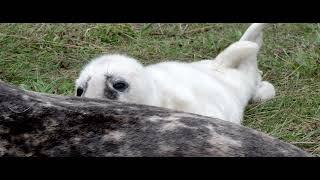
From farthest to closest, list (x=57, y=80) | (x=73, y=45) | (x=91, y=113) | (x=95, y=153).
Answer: (x=73, y=45) < (x=57, y=80) < (x=91, y=113) < (x=95, y=153)

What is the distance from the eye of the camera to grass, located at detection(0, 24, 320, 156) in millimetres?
5062

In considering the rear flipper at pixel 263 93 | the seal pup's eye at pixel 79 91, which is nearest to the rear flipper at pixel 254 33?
→ the rear flipper at pixel 263 93

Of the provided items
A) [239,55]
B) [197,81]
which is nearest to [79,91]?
[197,81]

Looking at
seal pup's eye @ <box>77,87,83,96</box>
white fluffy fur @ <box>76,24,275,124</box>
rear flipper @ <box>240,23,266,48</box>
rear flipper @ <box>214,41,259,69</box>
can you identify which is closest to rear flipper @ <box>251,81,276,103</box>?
white fluffy fur @ <box>76,24,275,124</box>

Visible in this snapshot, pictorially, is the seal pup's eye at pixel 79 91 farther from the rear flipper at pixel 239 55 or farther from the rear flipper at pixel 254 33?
the rear flipper at pixel 254 33

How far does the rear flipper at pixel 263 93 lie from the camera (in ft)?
17.3

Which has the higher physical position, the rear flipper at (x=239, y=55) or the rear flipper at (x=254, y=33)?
the rear flipper at (x=254, y=33)

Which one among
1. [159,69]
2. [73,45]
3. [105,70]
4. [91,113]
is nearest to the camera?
[91,113]

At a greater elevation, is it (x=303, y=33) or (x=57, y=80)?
(x=303, y=33)

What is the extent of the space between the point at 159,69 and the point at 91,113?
2.44m

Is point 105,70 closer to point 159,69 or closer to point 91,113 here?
point 159,69

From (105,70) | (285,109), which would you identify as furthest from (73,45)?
(105,70)

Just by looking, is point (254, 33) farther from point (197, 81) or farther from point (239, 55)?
point (197, 81)

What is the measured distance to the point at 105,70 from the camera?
3828mm
